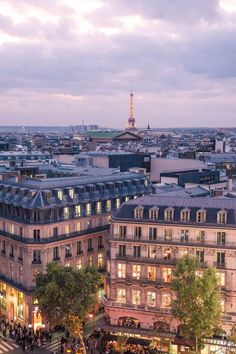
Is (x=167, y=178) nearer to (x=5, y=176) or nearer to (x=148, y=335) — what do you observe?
(x=5, y=176)

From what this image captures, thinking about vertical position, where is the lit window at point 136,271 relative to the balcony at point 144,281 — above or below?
above

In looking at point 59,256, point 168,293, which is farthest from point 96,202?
point 168,293

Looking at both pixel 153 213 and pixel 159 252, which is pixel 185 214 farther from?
pixel 159 252

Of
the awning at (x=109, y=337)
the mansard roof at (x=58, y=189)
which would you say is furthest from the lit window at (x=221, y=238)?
the mansard roof at (x=58, y=189)

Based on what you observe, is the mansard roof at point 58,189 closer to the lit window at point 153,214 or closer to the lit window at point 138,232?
the lit window at point 138,232

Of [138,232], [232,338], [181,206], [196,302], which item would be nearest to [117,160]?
[138,232]

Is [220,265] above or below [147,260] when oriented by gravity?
above

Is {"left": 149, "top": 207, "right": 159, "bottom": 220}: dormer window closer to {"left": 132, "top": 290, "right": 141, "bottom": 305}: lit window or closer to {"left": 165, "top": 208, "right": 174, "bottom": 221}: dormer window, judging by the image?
{"left": 165, "top": 208, "right": 174, "bottom": 221}: dormer window
